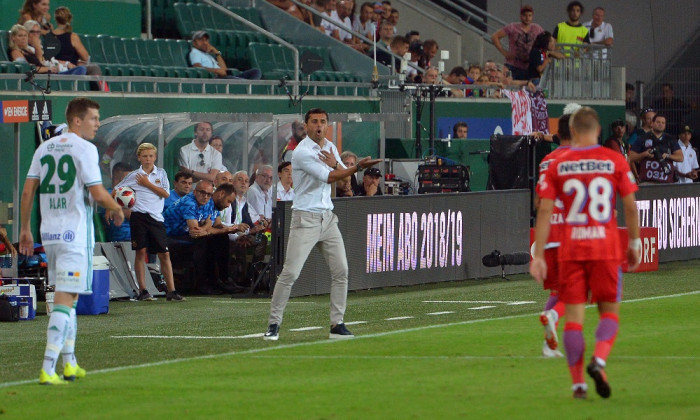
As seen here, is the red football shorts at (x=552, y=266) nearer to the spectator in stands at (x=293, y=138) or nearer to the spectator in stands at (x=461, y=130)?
the spectator in stands at (x=293, y=138)

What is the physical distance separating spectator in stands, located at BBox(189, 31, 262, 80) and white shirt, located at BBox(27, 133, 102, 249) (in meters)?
14.3

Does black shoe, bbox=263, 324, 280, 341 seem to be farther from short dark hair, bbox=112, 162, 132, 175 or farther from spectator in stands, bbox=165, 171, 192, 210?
short dark hair, bbox=112, 162, 132, 175

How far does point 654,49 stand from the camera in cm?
3272

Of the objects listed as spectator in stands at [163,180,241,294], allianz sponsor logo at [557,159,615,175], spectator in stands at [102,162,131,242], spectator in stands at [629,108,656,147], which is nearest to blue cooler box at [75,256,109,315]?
spectator in stands at [102,162,131,242]

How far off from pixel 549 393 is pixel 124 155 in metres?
12.0

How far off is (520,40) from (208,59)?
23.3 ft

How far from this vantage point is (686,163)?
88.3 ft

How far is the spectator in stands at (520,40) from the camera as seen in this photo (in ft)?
92.8

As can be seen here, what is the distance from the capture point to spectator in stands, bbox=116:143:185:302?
57.7 feet

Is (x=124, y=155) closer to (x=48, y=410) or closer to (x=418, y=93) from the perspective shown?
(x=418, y=93)

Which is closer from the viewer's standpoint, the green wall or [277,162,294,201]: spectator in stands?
[277,162,294,201]: spectator in stands

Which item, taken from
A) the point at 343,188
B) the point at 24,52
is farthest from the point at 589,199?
the point at 24,52

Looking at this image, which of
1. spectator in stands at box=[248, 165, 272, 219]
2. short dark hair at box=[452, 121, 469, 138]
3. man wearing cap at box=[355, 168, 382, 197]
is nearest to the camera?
spectator in stands at box=[248, 165, 272, 219]

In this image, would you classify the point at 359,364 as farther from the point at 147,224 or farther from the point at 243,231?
the point at 243,231
